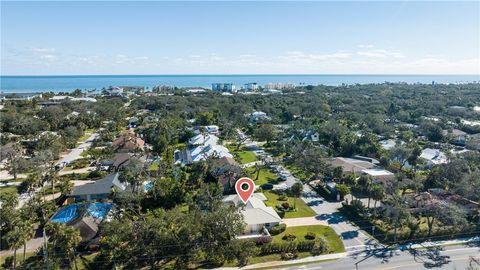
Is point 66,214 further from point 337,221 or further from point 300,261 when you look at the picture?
point 337,221

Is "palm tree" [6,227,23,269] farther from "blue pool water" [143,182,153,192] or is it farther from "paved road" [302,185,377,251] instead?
"paved road" [302,185,377,251]

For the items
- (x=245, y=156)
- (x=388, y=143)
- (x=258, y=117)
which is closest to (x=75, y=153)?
(x=245, y=156)

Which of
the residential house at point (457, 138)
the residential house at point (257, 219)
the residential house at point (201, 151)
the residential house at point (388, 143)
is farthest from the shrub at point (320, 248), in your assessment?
the residential house at point (457, 138)

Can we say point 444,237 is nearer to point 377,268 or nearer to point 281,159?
point 377,268

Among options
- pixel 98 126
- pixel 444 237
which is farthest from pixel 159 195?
pixel 98 126

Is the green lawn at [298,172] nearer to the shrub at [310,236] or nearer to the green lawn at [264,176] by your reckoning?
the green lawn at [264,176]

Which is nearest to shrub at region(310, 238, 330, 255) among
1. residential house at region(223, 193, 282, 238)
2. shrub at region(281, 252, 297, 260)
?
shrub at region(281, 252, 297, 260)
